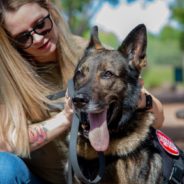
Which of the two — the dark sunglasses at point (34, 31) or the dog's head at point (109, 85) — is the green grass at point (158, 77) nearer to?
the dark sunglasses at point (34, 31)

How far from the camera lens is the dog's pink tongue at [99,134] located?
3.14 meters

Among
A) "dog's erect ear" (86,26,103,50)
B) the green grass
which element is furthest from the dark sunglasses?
the green grass

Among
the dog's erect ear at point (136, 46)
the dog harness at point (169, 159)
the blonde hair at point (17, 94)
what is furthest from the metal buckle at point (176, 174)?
the blonde hair at point (17, 94)

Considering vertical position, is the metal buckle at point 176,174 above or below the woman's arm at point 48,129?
below

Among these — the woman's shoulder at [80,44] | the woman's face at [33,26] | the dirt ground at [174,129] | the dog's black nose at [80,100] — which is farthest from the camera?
the dirt ground at [174,129]

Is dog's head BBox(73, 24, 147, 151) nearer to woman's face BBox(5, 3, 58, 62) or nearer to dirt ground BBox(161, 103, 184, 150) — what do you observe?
woman's face BBox(5, 3, 58, 62)

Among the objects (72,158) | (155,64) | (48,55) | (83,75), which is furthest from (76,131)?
(155,64)

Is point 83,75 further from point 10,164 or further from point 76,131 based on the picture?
point 10,164

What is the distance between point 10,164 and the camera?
3428 millimetres

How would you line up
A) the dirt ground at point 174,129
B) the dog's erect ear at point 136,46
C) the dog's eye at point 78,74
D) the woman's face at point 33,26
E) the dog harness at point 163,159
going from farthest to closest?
the dirt ground at point 174,129 < the woman's face at point 33,26 < the dog's eye at point 78,74 < the dog's erect ear at point 136,46 < the dog harness at point 163,159

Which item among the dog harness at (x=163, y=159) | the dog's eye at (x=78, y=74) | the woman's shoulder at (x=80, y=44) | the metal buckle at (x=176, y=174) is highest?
the dog's eye at (x=78, y=74)

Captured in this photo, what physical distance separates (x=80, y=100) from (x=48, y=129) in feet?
1.53

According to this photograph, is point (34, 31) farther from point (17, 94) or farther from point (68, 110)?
point (68, 110)

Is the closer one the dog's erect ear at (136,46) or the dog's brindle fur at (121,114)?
the dog's brindle fur at (121,114)
